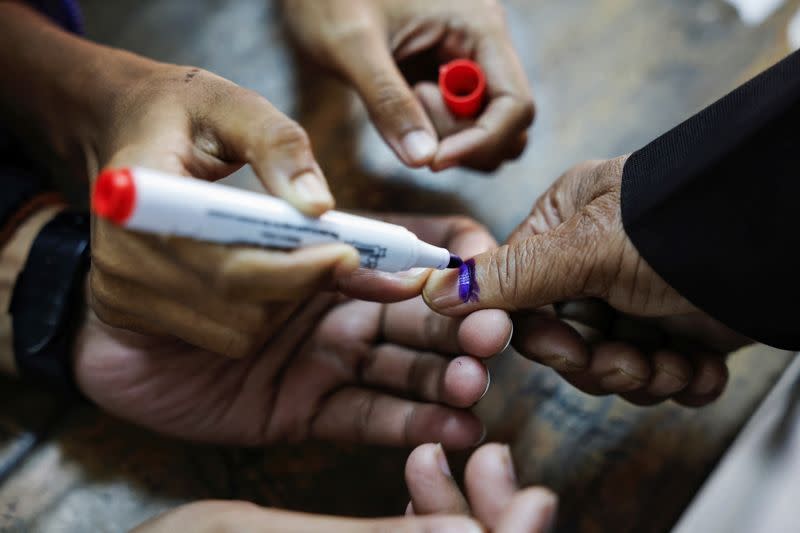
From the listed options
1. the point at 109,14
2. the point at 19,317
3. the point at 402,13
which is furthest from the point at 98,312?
the point at 109,14

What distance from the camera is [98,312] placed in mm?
632

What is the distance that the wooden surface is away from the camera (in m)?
0.74

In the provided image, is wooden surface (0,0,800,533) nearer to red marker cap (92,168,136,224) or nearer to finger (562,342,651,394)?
finger (562,342,651,394)

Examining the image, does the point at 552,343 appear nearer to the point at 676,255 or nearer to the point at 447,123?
the point at 676,255

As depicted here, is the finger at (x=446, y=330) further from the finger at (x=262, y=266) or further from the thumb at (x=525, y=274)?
the finger at (x=262, y=266)

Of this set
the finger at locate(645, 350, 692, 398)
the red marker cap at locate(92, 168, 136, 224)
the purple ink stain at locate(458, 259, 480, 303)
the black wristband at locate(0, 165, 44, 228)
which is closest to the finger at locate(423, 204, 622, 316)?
the purple ink stain at locate(458, 259, 480, 303)

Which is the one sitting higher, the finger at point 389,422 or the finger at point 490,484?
the finger at point 490,484

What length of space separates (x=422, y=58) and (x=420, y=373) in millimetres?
526

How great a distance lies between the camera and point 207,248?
479mm

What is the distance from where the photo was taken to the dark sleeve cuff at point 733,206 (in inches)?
21.1

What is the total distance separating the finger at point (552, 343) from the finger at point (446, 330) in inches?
2.3

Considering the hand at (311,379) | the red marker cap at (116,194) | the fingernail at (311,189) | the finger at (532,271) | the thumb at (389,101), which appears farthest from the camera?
the thumb at (389,101)

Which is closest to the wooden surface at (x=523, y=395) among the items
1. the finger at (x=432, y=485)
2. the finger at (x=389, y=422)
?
the finger at (x=389, y=422)

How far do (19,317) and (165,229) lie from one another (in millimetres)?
449
